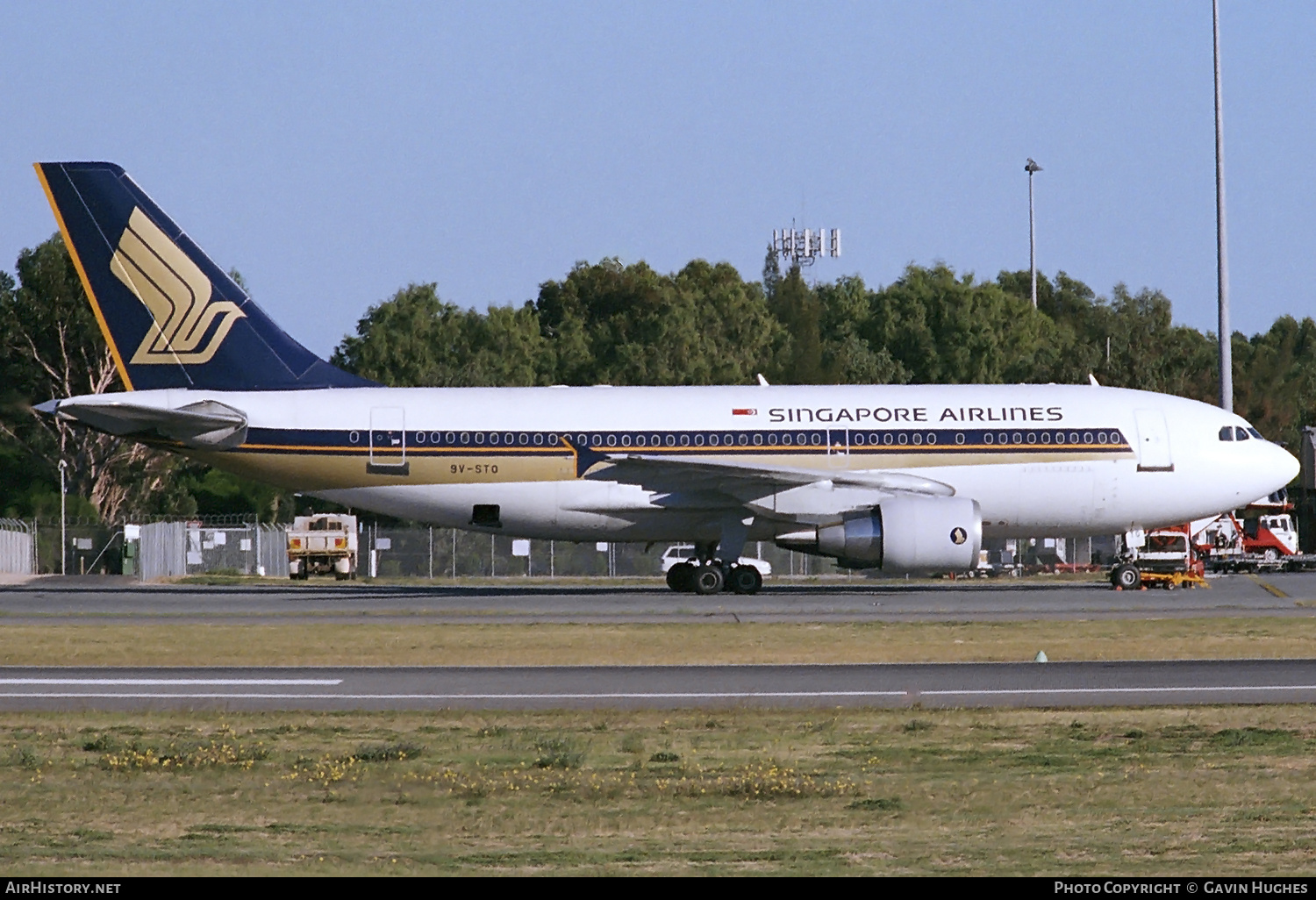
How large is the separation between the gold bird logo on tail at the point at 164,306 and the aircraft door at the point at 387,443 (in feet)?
13.1

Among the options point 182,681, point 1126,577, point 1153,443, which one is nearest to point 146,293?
point 182,681

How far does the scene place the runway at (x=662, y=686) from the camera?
60.1 ft

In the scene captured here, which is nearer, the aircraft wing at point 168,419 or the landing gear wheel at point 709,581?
the aircraft wing at point 168,419

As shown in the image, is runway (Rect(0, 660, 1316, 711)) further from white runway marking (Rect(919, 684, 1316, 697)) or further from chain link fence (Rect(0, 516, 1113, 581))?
chain link fence (Rect(0, 516, 1113, 581))

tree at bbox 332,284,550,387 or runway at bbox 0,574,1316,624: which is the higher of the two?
tree at bbox 332,284,550,387

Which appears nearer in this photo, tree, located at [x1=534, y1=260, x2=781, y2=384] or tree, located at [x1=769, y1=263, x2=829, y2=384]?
tree, located at [x1=769, y1=263, x2=829, y2=384]

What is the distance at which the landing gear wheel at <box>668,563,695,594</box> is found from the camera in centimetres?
3931

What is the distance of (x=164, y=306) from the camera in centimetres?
3800

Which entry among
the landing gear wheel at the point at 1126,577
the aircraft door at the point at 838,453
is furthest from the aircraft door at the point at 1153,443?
the aircraft door at the point at 838,453

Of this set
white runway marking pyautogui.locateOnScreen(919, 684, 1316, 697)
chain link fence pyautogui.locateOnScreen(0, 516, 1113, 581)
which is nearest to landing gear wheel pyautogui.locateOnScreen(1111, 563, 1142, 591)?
chain link fence pyautogui.locateOnScreen(0, 516, 1113, 581)

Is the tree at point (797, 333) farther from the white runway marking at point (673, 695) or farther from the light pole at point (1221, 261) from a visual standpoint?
the white runway marking at point (673, 695)

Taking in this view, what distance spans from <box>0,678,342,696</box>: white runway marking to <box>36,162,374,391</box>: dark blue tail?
57.2 ft

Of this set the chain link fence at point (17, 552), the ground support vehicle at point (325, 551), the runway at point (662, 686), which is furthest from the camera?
the chain link fence at point (17, 552)

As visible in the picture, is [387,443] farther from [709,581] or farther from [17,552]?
[17,552]
